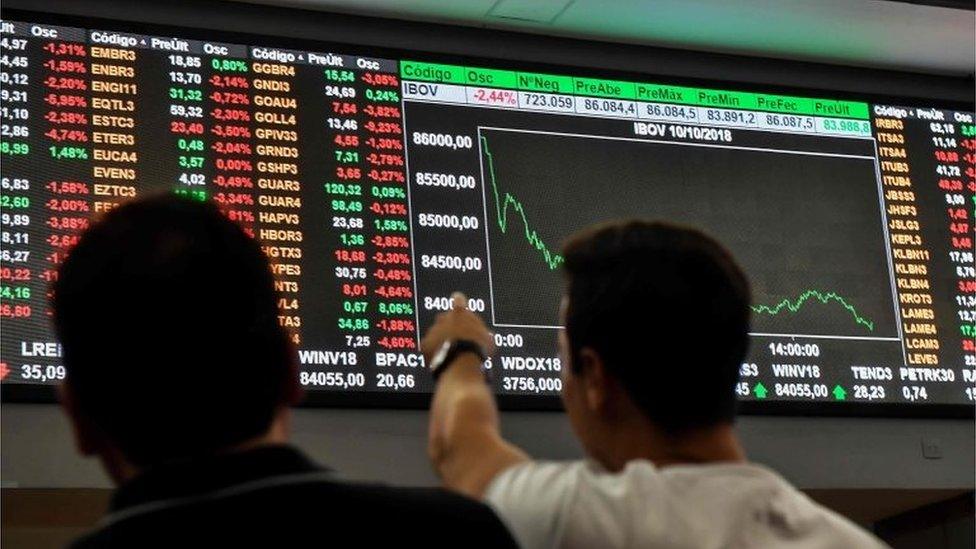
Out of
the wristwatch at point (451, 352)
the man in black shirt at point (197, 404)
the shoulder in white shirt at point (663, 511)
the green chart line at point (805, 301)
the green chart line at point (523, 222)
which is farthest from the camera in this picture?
the green chart line at point (805, 301)

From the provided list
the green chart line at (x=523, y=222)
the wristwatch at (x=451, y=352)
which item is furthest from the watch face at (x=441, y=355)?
the green chart line at (x=523, y=222)

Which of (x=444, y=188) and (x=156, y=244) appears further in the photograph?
(x=444, y=188)

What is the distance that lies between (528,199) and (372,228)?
0.40m

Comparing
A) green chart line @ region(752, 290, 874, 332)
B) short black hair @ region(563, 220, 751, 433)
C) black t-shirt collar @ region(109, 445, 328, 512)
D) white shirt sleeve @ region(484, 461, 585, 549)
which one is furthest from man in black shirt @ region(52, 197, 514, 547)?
green chart line @ region(752, 290, 874, 332)

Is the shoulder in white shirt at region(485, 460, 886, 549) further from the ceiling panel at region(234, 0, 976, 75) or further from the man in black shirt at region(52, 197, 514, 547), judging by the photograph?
the ceiling panel at region(234, 0, 976, 75)

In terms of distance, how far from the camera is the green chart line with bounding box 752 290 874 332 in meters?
3.68

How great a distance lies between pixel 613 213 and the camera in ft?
12.0

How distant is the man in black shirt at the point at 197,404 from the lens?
1003 millimetres

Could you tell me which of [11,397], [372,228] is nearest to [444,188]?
[372,228]

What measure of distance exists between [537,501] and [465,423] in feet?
0.44

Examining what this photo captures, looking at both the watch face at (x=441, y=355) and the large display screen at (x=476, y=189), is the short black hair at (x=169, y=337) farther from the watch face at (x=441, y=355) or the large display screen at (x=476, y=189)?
the large display screen at (x=476, y=189)

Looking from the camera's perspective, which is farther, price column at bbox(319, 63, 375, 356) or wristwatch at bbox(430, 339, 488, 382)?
price column at bbox(319, 63, 375, 356)

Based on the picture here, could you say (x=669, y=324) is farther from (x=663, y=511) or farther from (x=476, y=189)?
(x=476, y=189)

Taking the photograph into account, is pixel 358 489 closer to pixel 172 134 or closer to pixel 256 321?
pixel 256 321
